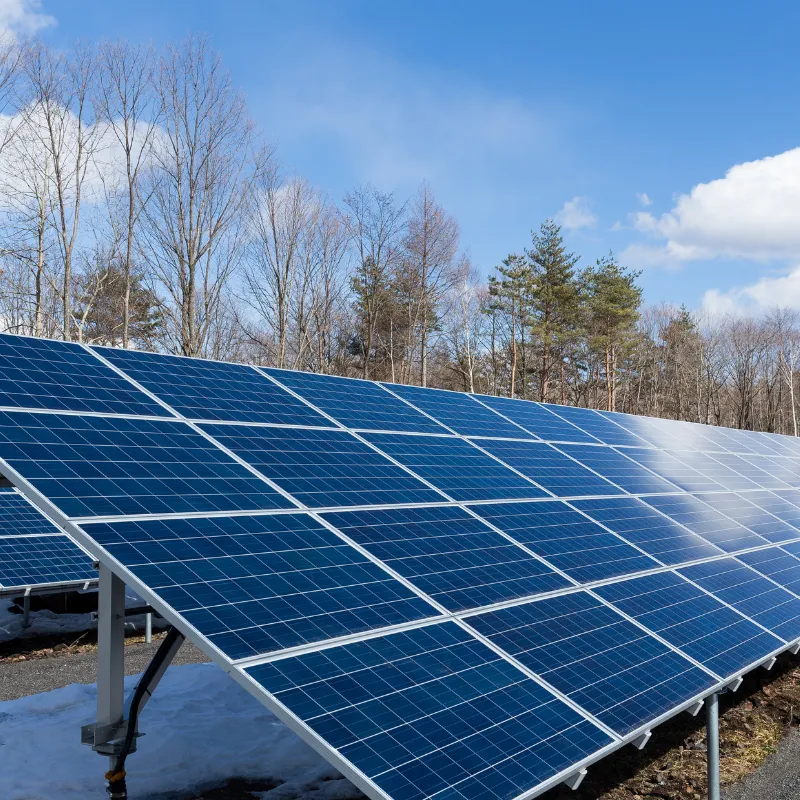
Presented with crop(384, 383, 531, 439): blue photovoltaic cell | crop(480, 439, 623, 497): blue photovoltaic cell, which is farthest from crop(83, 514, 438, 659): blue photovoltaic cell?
crop(384, 383, 531, 439): blue photovoltaic cell

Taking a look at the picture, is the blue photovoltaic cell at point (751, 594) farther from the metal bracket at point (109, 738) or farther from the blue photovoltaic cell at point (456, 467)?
the metal bracket at point (109, 738)

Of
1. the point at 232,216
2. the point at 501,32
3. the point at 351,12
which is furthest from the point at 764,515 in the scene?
the point at 232,216

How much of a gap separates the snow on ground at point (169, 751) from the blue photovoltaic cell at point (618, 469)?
22.2 feet

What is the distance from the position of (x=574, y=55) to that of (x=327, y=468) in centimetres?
3202

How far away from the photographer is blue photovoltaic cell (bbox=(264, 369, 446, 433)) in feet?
36.2

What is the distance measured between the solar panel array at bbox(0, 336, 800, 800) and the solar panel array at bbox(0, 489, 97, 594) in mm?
7974

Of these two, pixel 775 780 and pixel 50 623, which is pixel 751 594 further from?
pixel 50 623

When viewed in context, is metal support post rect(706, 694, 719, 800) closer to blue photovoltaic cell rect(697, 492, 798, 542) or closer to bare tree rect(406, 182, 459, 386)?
blue photovoltaic cell rect(697, 492, 798, 542)

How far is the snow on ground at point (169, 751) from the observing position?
9.05 m

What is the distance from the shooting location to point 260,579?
19.7 ft

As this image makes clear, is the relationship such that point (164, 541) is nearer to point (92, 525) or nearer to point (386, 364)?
point (92, 525)

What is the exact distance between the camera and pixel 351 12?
2434 centimetres

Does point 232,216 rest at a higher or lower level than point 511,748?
higher

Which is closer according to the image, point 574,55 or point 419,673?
point 419,673
